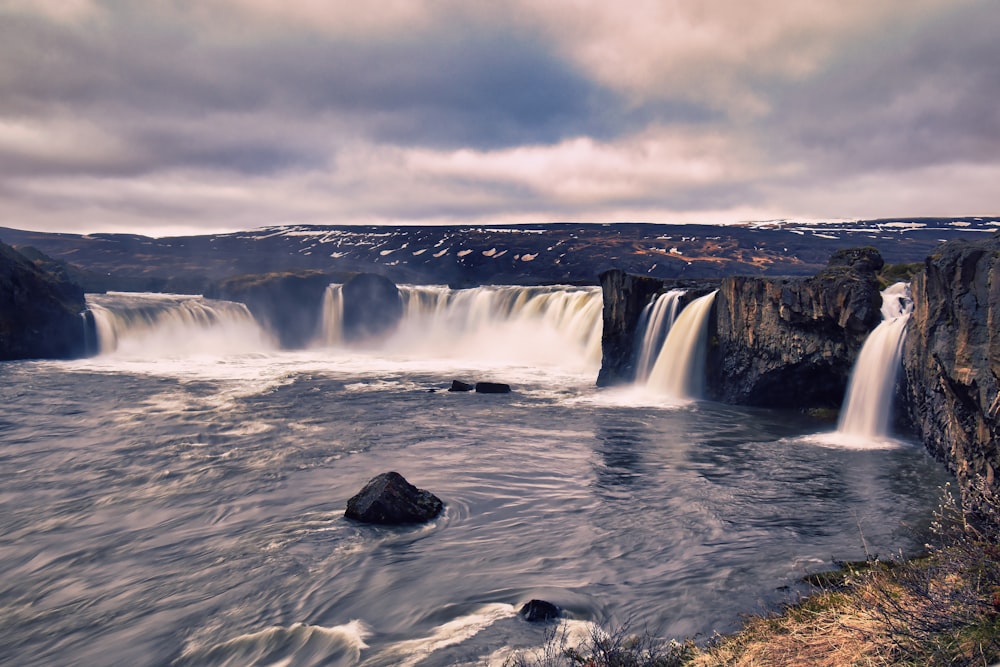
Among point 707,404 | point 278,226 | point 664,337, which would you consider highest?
point 278,226

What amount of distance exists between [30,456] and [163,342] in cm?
3162

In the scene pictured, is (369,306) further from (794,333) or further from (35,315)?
(794,333)

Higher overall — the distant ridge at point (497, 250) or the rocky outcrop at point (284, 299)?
the distant ridge at point (497, 250)

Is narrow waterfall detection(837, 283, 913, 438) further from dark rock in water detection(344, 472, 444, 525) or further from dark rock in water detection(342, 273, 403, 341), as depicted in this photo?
dark rock in water detection(342, 273, 403, 341)

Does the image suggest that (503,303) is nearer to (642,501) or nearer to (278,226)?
(642,501)

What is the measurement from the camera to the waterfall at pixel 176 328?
45.2 metres

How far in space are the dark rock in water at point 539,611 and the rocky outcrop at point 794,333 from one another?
16706 millimetres

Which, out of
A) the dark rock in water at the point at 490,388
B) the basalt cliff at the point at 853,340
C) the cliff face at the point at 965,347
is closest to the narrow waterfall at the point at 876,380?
the basalt cliff at the point at 853,340

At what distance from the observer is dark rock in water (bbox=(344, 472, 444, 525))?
12.2 metres

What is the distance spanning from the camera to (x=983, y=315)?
10.1 metres

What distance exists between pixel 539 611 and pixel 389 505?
4.72 meters

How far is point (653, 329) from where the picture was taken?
29.3 m

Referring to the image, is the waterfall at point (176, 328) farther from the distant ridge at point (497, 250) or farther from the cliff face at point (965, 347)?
the cliff face at point (965, 347)

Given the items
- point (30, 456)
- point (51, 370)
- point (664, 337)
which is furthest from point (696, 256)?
point (30, 456)
